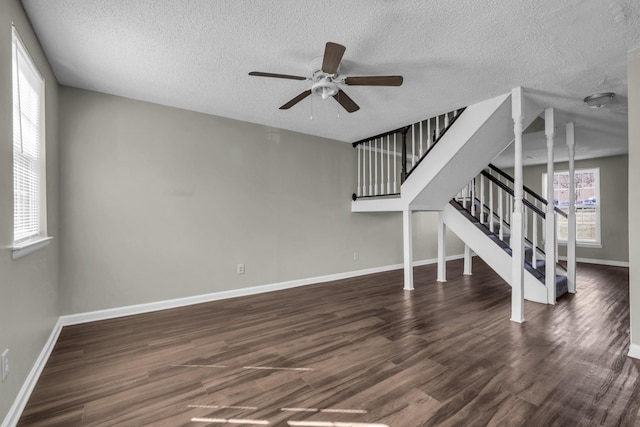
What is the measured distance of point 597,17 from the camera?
6.25ft

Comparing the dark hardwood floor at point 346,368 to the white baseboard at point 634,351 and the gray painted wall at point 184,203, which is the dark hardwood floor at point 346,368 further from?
the gray painted wall at point 184,203

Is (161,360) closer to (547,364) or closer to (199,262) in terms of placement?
(199,262)

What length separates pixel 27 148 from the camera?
2.08 metres

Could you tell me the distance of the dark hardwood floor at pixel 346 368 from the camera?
1603 mm

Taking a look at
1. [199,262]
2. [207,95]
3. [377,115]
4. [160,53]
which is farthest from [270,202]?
[160,53]

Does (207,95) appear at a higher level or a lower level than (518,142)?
higher

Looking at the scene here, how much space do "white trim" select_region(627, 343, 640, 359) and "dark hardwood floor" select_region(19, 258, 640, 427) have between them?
0.27 ft

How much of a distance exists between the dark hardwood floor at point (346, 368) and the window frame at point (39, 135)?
96 centimetres

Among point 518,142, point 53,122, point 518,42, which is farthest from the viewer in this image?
point 518,142

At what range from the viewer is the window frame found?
1739mm

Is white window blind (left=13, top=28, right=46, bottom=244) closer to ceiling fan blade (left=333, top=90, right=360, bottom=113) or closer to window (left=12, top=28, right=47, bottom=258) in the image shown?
window (left=12, top=28, right=47, bottom=258)

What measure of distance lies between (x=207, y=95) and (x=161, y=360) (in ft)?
8.58

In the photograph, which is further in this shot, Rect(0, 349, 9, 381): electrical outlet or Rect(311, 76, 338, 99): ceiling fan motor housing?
Rect(311, 76, 338, 99): ceiling fan motor housing

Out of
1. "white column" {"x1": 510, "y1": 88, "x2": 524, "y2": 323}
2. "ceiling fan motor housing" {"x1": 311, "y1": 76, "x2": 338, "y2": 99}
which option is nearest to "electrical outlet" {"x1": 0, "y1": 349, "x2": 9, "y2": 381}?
"ceiling fan motor housing" {"x1": 311, "y1": 76, "x2": 338, "y2": 99}
